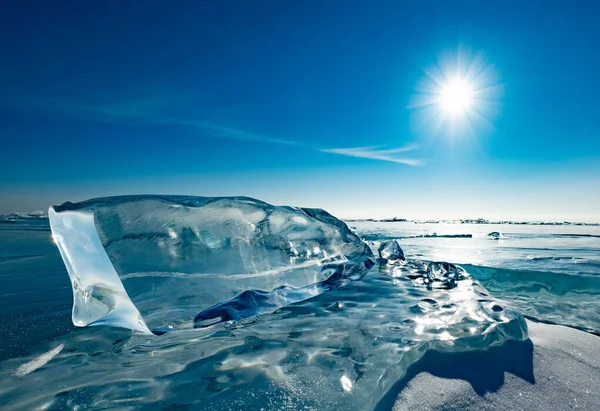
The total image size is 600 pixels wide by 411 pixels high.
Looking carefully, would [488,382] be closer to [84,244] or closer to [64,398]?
[64,398]

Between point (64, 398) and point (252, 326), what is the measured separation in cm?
94

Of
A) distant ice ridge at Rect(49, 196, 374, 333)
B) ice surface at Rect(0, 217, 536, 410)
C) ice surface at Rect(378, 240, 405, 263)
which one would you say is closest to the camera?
ice surface at Rect(0, 217, 536, 410)

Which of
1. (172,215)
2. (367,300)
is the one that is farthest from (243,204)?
(367,300)

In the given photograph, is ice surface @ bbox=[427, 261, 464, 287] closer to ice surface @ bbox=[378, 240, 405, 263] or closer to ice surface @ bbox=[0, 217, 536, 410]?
ice surface @ bbox=[0, 217, 536, 410]

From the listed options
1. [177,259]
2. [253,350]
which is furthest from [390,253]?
[253,350]

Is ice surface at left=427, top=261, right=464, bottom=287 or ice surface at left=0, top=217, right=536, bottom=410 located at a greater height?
ice surface at left=427, top=261, right=464, bottom=287

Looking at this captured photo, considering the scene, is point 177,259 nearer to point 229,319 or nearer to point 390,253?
point 229,319

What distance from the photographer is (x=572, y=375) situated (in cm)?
118

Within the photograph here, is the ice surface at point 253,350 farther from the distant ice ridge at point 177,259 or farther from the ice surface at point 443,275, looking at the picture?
the ice surface at point 443,275

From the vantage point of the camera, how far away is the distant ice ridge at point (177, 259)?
1853 millimetres

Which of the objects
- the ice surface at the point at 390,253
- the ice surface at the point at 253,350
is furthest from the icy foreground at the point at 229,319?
the ice surface at the point at 390,253

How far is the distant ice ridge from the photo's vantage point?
1853 millimetres

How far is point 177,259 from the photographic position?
216 centimetres

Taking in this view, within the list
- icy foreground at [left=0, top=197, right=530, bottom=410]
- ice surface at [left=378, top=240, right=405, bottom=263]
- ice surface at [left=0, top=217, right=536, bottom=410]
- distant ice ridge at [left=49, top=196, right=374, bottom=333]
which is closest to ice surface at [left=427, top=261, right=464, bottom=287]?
icy foreground at [left=0, top=197, right=530, bottom=410]
